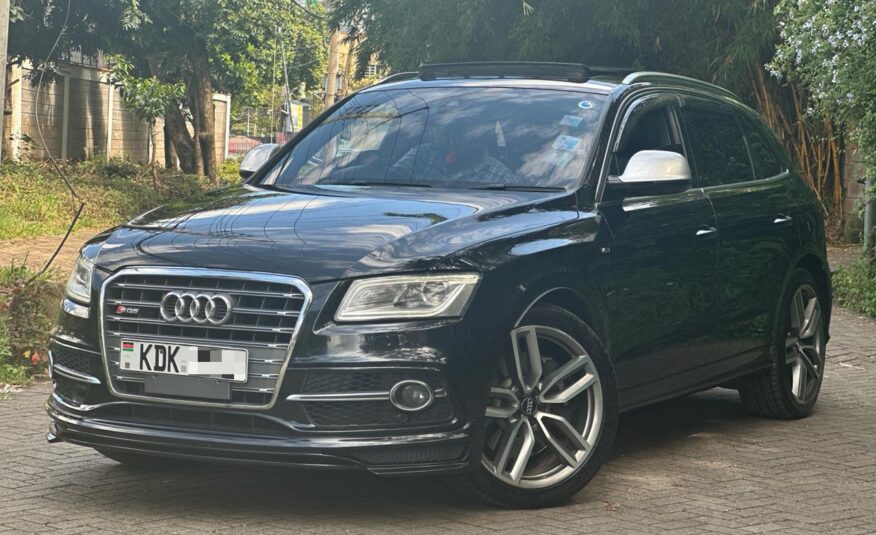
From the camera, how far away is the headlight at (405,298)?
17.7ft

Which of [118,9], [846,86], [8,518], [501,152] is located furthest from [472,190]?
[118,9]

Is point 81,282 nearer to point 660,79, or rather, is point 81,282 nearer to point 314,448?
point 314,448

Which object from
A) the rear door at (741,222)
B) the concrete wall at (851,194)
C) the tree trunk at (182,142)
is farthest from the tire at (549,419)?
the tree trunk at (182,142)

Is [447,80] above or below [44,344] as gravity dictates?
above

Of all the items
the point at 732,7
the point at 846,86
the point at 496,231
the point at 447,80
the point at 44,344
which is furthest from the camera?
the point at 732,7

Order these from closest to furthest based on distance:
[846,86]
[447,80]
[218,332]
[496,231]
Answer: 1. [218,332]
2. [496,231]
3. [447,80]
4. [846,86]

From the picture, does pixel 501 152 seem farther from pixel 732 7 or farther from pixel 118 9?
pixel 118 9

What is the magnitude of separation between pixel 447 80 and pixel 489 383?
2165 millimetres

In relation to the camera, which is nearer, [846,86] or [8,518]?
[8,518]

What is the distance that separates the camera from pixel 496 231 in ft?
19.1

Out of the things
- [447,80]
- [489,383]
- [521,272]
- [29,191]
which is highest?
[447,80]

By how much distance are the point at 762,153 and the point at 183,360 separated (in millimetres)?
3958

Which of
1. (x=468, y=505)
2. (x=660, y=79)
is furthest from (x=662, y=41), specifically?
(x=468, y=505)

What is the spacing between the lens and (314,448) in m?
5.37
